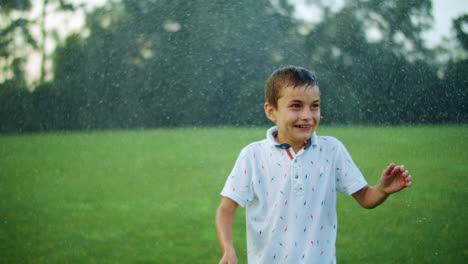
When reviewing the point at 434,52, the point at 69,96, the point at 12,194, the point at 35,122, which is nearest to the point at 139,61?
the point at 69,96

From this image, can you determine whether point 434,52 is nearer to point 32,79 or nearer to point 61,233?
point 61,233

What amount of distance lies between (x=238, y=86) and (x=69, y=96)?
1.16 m

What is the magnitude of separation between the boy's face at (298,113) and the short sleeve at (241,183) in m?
0.13

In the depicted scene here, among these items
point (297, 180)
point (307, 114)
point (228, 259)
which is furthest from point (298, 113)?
point (228, 259)

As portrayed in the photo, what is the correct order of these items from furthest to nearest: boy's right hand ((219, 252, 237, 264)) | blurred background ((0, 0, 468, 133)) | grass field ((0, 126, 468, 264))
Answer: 1. blurred background ((0, 0, 468, 133))
2. grass field ((0, 126, 468, 264))
3. boy's right hand ((219, 252, 237, 264))

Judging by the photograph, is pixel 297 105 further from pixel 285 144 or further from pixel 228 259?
pixel 228 259

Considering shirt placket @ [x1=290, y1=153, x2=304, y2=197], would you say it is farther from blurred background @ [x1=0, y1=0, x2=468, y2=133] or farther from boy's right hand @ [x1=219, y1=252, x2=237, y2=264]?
blurred background @ [x1=0, y1=0, x2=468, y2=133]

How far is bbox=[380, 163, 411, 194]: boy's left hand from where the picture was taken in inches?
45.9

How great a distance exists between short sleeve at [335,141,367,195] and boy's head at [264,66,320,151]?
4.1 inches

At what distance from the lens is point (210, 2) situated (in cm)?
288

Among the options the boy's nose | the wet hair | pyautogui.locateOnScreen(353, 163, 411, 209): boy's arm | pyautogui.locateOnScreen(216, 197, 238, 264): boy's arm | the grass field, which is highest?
the wet hair

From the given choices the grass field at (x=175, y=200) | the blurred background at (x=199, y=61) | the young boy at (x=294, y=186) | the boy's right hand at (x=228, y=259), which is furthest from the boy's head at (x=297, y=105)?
the blurred background at (x=199, y=61)

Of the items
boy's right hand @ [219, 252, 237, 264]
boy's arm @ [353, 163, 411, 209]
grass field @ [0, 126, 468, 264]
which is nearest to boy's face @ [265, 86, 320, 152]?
boy's arm @ [353, 163, 411, 209]

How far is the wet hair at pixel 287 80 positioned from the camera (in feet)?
4.09
